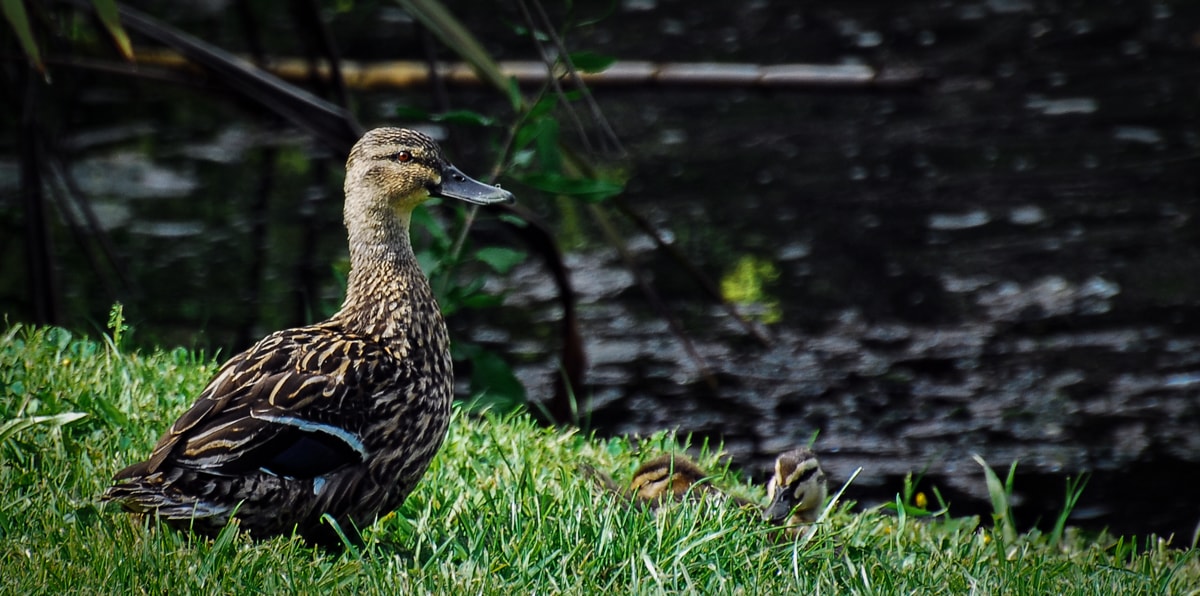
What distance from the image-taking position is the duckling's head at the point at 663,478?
502 cm

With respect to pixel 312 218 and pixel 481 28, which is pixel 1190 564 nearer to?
pixel 312 218

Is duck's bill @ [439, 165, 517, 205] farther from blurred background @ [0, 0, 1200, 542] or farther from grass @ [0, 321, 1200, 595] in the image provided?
grass @ [0, 321, 1200, 595]

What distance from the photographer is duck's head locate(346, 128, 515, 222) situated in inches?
196

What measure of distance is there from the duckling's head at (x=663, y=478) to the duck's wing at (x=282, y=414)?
1.01 meters

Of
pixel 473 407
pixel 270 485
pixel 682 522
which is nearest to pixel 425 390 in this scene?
pixel 270 485

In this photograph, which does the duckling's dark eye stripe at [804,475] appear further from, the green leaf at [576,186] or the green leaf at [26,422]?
the green leaf at [26,422]

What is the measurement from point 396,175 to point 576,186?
45.4 inches

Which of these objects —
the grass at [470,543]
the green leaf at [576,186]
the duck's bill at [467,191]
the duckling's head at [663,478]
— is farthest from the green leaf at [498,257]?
the duckling's head at [663,478]

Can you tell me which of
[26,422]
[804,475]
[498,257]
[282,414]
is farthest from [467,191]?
[26,422]

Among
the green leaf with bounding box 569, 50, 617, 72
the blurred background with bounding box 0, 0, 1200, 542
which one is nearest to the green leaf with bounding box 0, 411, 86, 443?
the blurred background with bounding box 0, 0, 1200, 542

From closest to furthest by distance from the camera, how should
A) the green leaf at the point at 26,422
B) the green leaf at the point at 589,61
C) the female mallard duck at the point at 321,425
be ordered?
the female mallard duck at the point at 321,425, the green leaf at the point at 26,422, the green leaf at the point at 589,61

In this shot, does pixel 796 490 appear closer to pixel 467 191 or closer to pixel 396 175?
pixel 467 191

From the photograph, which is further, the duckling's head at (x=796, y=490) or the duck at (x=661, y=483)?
the duck at (x=661, y=483)

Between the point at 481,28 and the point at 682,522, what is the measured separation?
10.7 m
